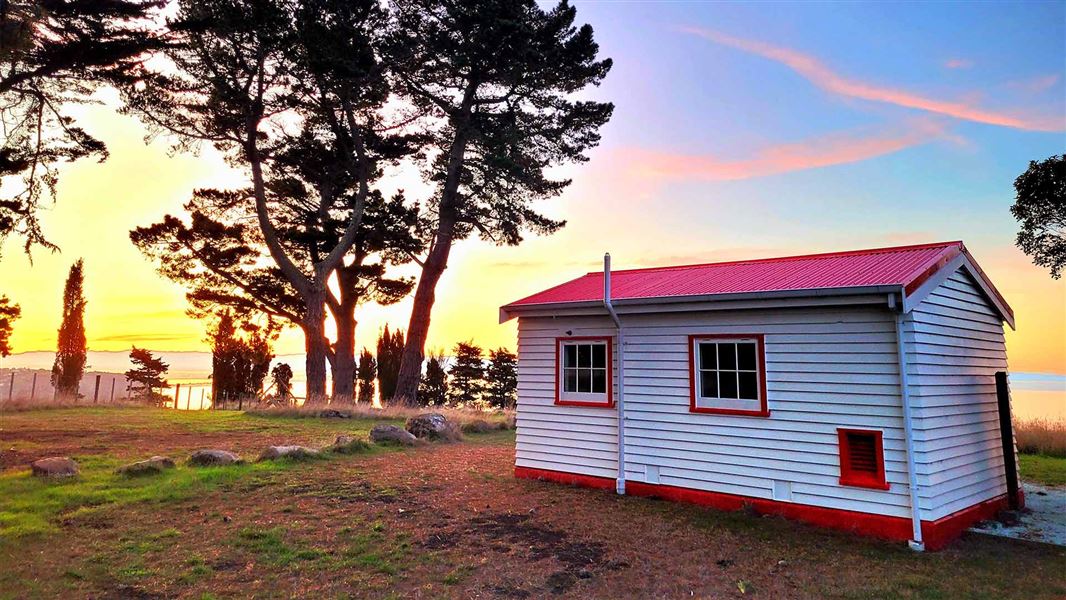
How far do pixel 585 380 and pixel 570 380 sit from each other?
0.29m

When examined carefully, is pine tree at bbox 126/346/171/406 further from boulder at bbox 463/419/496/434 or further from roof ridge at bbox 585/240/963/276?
roof ridge at bbox 585/240/963/276

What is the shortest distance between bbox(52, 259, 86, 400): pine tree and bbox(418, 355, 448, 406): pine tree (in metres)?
18.4

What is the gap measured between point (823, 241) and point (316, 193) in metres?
19.2

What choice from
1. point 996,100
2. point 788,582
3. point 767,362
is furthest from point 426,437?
point 996,100

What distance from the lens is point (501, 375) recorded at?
1336 inches

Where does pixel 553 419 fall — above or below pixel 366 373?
below

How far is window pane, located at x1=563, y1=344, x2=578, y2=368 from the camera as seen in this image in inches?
334

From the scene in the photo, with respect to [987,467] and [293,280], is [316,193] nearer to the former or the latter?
[293,280]

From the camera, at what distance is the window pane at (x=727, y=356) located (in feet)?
23.0

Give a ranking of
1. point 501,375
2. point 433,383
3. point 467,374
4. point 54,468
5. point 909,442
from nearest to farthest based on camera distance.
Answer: point 909,442 < point 54,468 < point 433,383 < point 501,375 < point 467,374

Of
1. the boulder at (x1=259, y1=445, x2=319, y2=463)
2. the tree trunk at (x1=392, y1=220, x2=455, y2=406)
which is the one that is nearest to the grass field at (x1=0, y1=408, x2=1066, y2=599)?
the boulder at (x1=259, y1=445, x2=319, y2=463)

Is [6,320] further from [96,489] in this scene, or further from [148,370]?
[96,489]

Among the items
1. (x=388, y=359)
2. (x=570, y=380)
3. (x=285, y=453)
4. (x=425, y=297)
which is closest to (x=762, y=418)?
(x=570, y=380)

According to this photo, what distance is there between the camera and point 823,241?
40.6 ft
